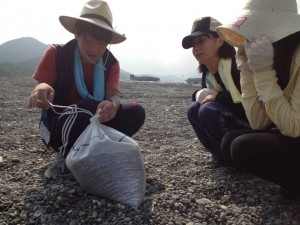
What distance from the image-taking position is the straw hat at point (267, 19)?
5.91 ft

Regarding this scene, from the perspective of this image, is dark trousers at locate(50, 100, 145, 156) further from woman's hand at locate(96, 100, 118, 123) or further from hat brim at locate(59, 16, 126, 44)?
hat brim at locate(59, 16, 126, 44)

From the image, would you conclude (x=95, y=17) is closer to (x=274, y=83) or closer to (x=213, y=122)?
(x=213, y=122)

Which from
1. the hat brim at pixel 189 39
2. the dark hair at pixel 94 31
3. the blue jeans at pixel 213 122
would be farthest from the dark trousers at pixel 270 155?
the dark hair at pixel 94 31

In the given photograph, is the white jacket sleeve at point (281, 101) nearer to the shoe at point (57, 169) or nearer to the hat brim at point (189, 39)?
the hat brim at point (189, 39)

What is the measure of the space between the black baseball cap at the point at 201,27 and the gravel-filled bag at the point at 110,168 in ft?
4.14

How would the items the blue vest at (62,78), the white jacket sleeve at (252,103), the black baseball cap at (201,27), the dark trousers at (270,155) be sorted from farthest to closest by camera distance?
the black baseball cap at (201,27) → the blue vest at (62,78) → the white jacket sleeve at (252,103) → the dark trousers at (270,155)

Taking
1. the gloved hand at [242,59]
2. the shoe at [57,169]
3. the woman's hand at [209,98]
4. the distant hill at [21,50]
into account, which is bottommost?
the shoe at [57,169]

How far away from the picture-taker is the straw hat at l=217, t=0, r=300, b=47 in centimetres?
180

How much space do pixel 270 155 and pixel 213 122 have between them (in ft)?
2.80

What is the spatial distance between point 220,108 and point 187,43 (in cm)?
69

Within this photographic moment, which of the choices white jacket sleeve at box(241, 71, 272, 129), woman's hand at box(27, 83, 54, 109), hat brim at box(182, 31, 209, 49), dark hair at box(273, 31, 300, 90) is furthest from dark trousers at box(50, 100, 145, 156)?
dark hair at box(273, 31, 300, 90)

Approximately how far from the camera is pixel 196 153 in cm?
348

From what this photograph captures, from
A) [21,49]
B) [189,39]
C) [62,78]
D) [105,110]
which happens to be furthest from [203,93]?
[21,49]

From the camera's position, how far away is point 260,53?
1.80 metres
